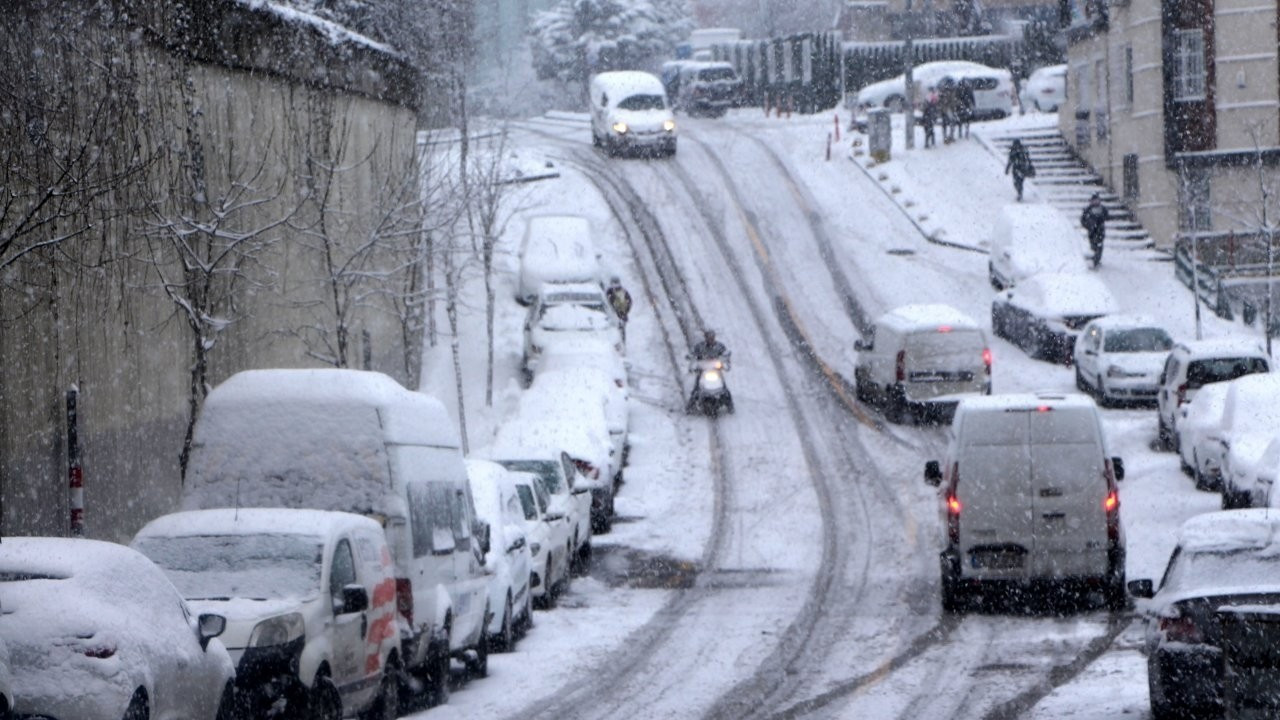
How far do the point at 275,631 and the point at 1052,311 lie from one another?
2773 cm

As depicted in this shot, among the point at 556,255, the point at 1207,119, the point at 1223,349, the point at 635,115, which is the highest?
the point at 635,115

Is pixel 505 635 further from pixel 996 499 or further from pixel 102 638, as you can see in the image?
pixel 102 638

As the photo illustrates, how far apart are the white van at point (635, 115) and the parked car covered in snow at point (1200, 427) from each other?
3020 cm

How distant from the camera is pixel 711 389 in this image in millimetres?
33875

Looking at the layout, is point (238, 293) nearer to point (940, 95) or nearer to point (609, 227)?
point (609, 227)

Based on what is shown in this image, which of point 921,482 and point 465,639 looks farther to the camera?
point 921,482

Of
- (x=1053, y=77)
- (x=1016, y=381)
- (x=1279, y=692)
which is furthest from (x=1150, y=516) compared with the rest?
(x=1053, y=77)

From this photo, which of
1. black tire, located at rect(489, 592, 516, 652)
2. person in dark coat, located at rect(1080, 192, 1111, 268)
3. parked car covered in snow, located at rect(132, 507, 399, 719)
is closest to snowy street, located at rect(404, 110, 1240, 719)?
black tire, located at rect(489, 592, 516, 652)

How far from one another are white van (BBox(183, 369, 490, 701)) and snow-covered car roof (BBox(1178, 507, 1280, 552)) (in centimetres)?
545

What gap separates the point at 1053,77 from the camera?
62.6 m

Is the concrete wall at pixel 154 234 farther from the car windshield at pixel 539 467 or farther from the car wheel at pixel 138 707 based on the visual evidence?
the car wheel at pixel 138 707

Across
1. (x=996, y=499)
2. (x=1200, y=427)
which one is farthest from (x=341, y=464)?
(x=1200, y=427)

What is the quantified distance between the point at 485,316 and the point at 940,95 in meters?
Answer: 21.4

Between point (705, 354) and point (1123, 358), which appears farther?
point (705, 354)
